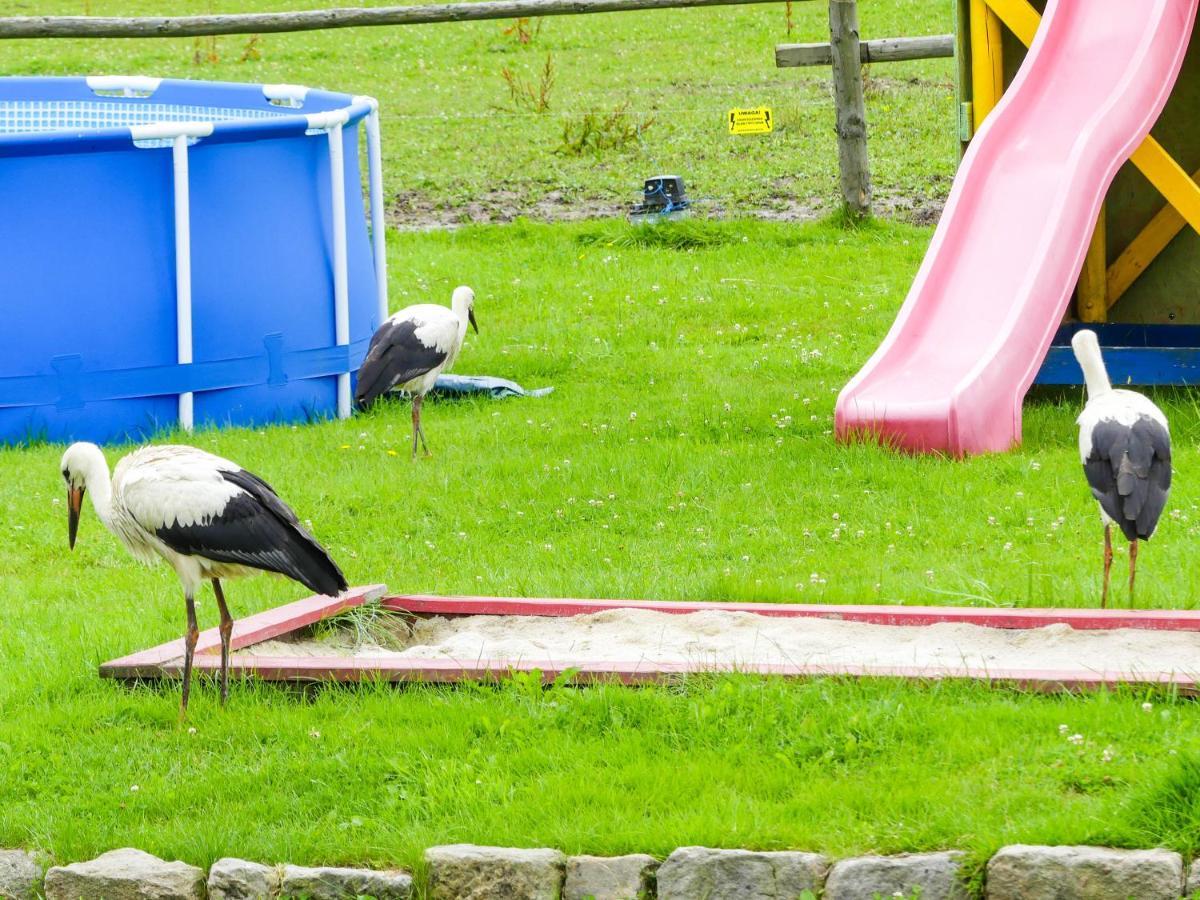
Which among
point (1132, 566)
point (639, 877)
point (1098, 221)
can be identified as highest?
point (1098, 221)

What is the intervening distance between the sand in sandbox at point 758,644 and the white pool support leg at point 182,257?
4.52m

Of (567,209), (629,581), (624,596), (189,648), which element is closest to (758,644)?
(624,596)

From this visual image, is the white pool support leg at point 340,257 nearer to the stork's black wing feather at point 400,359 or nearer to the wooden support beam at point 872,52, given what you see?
the stork's black wing feather at point 400,359

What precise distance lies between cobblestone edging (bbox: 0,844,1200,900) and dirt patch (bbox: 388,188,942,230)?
12.3 metres

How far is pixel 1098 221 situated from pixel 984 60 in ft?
4.05

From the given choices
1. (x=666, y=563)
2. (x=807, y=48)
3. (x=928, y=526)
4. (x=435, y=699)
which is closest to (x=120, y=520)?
(x=435, y=699)

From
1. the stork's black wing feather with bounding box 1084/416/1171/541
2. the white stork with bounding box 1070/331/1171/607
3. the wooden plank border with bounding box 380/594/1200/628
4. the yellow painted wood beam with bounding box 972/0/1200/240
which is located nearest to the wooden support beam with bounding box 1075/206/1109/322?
the yellow painted wood beam with bounding box 972/0/1200/240

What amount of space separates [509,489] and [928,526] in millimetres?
2164

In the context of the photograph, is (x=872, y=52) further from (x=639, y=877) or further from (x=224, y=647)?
(x=639, y=877)

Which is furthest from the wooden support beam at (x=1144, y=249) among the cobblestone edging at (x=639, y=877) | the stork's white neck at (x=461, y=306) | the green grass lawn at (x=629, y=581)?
the cobblestone edging at (x=639, y=877)

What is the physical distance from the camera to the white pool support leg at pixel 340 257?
11.5 meters

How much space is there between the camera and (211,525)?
6.08 metres

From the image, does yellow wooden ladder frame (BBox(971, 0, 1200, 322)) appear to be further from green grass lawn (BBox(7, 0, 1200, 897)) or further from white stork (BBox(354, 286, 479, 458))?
white stork (BBox(354, 286, 479, 458))

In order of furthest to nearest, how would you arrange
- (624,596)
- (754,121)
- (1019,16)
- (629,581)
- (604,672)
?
(754,121)
(1019,16)
(629,581)
(624,596)
(604,672)
